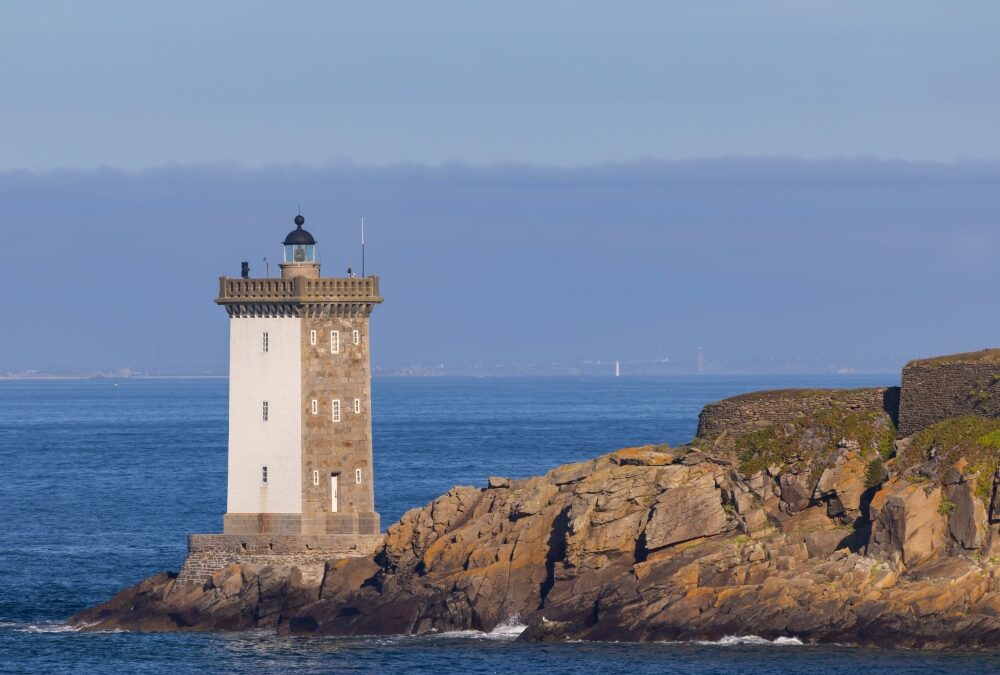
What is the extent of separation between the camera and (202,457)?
12481 centimetres

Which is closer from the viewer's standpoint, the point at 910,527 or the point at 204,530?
the point at 910,527

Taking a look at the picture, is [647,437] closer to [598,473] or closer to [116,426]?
[116,426]

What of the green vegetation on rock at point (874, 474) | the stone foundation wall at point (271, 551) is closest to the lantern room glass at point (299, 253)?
the stone foundation wall at point (271, 551)

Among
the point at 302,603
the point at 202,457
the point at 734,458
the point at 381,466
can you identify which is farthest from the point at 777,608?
the point at 202,457

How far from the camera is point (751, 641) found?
51.5m

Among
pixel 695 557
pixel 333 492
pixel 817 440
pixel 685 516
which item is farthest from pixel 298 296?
pixel 817 440

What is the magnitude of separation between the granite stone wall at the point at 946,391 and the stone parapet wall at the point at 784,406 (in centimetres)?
85

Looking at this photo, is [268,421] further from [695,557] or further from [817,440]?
[817,440]

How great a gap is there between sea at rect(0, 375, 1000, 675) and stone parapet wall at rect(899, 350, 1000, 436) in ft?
28.8

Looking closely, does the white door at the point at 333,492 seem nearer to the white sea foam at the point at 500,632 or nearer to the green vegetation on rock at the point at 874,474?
the white sea foam at the point at 500,632

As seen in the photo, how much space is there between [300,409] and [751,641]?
1629cm

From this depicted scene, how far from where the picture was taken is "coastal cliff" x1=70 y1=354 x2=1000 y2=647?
51.4 m

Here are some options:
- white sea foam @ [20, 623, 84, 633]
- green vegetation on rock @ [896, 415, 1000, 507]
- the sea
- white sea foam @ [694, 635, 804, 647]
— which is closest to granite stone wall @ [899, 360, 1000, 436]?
green vegetation on rock @ [896, 415, 1000, 507]

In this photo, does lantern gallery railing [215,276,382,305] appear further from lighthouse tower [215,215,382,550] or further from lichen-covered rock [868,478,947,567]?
lichen-covered rock [868,478,947,567]
